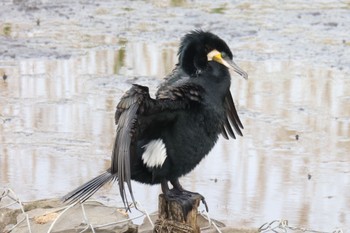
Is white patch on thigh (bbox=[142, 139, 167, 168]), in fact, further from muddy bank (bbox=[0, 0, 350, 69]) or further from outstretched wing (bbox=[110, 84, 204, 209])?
muddy bank (bbox=[0, 0, 350, 69])

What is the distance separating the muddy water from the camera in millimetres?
6301

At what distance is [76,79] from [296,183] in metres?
3.09

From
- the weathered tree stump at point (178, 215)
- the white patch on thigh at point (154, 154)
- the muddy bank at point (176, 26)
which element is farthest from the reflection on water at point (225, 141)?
the white patch on thigh at point (154, 154)

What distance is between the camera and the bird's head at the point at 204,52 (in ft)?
14.9

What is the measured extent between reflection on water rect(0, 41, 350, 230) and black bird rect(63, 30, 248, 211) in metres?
1.43

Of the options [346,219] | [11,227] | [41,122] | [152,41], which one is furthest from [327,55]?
[11,227]

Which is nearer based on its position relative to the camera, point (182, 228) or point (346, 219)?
point (182, 228)

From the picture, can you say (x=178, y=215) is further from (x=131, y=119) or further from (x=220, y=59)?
(x=220, y=59)

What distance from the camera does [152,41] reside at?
419 inches

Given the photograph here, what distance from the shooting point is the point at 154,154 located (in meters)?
4.38

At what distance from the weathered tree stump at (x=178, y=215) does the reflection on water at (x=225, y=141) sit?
1393 mm

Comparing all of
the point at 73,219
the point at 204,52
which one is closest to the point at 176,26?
the point at 73,219

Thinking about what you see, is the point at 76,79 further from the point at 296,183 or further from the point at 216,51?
the point at 216,51

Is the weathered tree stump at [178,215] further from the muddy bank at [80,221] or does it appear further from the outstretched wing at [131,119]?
the muddy bank at [80,221]
